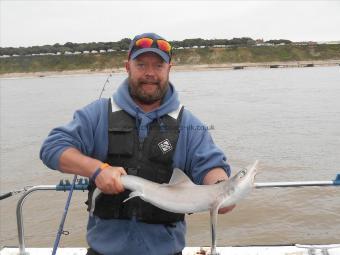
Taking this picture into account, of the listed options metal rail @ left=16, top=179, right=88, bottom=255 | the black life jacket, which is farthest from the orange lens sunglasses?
metal rail @ left=16, top=179, right=88, bottom=255

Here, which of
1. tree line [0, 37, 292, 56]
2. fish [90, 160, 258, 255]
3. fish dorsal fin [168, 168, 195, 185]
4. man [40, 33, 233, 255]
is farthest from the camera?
tree line [0, 37, 292, 56]

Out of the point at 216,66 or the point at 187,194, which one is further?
the point at 216,66

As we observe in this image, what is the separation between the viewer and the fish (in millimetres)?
3336

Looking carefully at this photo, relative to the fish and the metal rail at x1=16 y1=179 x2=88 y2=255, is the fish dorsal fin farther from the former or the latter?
the metal rail at x1=16 y1=179 x2=88 y2=255

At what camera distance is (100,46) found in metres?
118

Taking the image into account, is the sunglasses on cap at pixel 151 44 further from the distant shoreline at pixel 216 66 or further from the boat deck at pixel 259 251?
the distant shoreline at pixel 216 66

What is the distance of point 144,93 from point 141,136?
1.22ft

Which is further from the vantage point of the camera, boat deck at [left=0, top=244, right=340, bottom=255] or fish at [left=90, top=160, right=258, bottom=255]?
boat deck at [left=0, top=244, right=340, bottom=255]

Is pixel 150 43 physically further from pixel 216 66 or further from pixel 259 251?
pixel 216 66

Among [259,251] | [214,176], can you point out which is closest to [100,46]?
[259,251]

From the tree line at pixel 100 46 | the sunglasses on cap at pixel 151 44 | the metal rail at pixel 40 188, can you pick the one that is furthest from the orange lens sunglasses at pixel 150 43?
the tree line at pixel 100 46

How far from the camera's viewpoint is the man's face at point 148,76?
13.1 feet

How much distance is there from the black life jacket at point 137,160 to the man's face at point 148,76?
0.27 m

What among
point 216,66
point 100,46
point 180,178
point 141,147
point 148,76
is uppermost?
point 148,76
